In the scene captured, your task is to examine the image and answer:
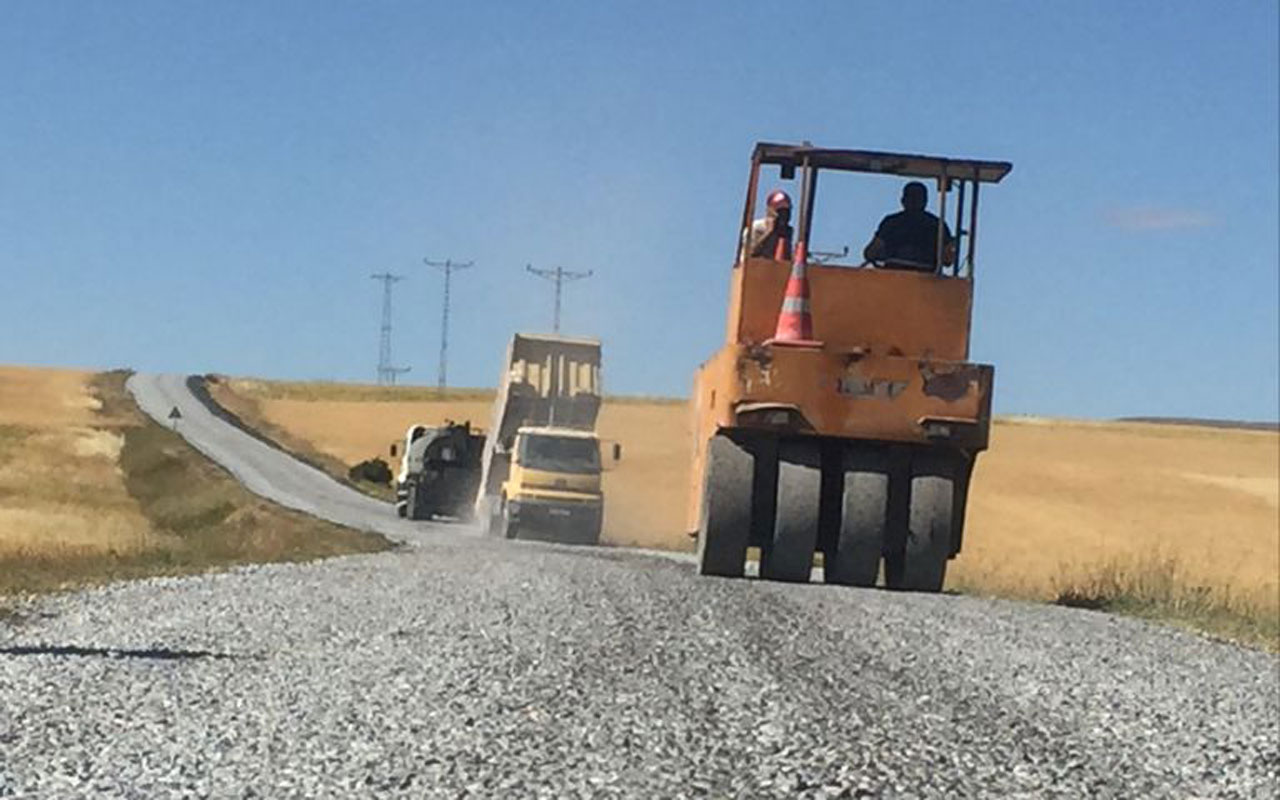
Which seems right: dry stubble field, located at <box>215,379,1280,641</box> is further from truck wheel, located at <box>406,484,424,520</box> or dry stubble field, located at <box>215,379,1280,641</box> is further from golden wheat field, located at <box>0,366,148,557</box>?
golden wheat field, located at <box>0,366,148,557</box>

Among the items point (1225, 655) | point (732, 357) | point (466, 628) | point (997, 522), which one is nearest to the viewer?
point (466, 628)

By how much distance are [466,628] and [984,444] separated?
23.7 feet

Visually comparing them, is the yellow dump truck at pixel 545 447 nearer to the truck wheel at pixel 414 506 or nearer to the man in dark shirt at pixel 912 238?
the truck wheel at pixel 414 506

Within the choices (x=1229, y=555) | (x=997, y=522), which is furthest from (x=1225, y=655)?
(x=997, y=522)

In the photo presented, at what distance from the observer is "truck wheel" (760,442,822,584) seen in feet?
62.3

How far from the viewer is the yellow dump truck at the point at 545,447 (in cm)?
3622

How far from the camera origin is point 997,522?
5172 centimetres

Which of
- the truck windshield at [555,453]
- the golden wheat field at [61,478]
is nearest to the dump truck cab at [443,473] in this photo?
the golden wheat field at [61,478]

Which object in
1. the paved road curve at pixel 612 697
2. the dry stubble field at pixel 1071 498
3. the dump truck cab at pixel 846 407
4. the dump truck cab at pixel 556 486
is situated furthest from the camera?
the dump truck cab at pixel 556 486

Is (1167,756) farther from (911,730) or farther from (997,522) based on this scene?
(997,522)

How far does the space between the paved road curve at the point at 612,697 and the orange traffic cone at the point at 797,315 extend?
8.52ft

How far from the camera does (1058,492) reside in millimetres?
65875

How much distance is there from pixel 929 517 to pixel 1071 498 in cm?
4618

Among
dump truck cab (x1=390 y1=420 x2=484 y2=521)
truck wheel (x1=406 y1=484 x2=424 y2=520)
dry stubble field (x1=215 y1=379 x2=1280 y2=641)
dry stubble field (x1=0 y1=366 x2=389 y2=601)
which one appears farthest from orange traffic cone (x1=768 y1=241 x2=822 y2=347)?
truck wheel (x1=406 y1=484 x2=424 y2=520)
